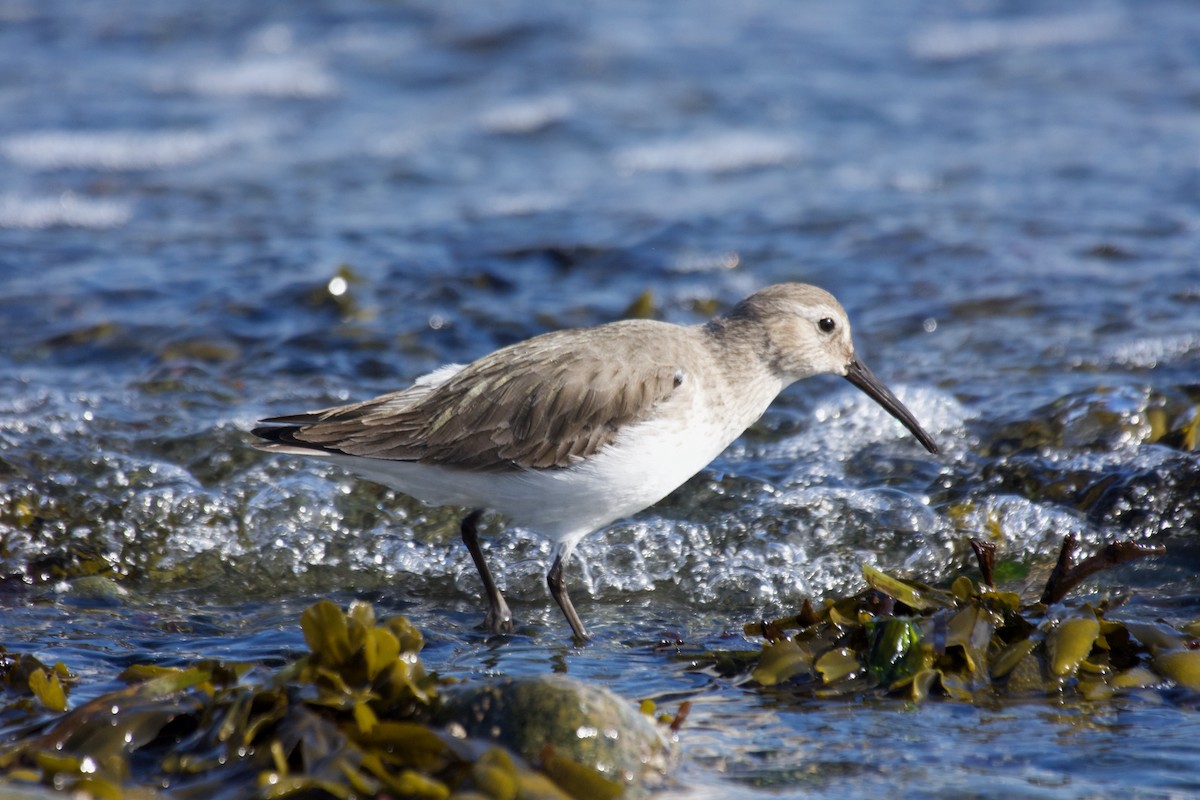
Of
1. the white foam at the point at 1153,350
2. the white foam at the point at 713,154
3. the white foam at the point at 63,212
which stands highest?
the white foam at the point at 713,154

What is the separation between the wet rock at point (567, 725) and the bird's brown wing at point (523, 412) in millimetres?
1540

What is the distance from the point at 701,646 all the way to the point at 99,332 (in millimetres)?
4997

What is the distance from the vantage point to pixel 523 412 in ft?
17.5

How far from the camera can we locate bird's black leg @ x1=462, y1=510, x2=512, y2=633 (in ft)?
17.5

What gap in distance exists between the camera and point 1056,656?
4.45 metres

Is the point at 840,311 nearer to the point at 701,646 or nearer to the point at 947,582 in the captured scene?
the point at 947,582

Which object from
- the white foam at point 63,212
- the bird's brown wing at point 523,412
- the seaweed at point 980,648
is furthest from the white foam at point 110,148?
the seaweed at point 980,648

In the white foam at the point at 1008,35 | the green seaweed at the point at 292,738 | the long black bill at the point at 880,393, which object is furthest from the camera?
the white foam at the point at 1008,35

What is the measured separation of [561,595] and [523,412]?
2.47 ft

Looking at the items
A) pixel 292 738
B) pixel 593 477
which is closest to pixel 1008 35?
Answer: pixel 593 477

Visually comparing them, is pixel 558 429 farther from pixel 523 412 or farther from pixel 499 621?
pixel 499 621

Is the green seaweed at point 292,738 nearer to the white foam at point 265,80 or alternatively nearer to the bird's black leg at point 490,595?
the bird's black leg at point 490,595

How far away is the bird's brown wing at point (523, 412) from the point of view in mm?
5250

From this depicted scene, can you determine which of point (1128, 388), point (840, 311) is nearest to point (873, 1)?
point (1128, 388)
